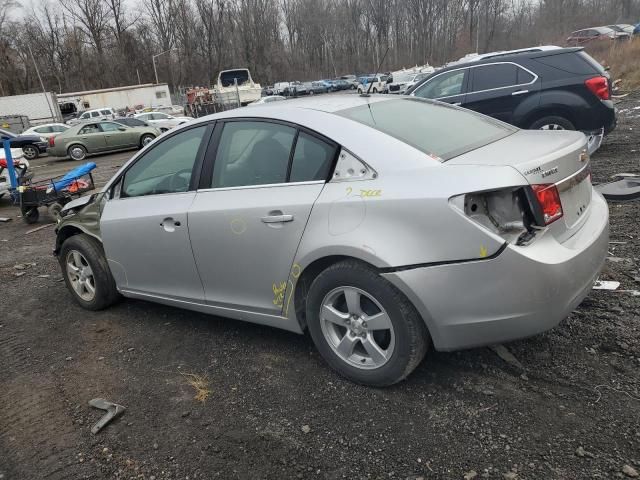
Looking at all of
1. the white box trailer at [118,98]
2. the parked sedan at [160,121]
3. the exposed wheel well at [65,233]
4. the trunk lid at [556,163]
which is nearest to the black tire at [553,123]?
the trunk lid at [556,163]

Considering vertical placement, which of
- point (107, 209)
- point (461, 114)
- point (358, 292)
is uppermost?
point (461, 114)

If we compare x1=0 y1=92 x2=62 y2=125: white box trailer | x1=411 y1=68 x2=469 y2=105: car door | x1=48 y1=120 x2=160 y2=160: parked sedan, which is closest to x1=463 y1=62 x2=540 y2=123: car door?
x1=411 y1=68 x2=469 y2=105: car door

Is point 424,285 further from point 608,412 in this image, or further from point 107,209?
point 107,209

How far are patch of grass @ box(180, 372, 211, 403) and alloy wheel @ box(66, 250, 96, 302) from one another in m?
1.64

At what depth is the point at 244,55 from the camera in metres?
71.6

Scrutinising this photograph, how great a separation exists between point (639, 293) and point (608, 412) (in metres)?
1.48

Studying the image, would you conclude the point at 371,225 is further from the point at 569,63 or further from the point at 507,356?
the point at 569,63

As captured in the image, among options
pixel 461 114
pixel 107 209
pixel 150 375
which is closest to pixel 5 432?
pixel 150 375

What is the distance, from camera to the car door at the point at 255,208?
283 cm

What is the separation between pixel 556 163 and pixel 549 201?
240 mm

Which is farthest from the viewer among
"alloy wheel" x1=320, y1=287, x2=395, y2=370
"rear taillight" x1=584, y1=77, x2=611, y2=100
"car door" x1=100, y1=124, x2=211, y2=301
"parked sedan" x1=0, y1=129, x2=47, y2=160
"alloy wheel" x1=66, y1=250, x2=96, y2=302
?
"parked sedan" x1=0, y1=129, x2=47, y2=160

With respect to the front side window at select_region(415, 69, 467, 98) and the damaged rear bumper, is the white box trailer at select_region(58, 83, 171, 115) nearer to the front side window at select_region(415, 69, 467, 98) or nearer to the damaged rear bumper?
the front side window at select_region(415, 69, 467, 98)

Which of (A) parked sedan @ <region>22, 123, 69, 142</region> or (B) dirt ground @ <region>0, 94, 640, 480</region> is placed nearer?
(B) dirt ground @ <region>0, 94, 640, 480</region>

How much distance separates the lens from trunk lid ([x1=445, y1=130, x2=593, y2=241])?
242cm
